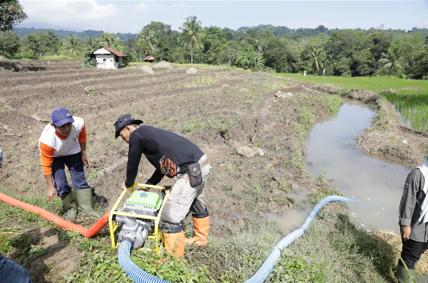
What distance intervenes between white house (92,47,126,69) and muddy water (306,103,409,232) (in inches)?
942

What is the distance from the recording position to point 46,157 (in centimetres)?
372

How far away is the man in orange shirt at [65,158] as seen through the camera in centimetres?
364

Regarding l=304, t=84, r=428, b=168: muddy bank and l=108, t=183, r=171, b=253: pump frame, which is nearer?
l=108, t=183, r=171, b=253: pump frame

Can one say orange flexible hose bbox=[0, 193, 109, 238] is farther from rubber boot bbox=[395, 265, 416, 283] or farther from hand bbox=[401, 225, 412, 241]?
rubber boot bbox=[395, 265, 416, 283]

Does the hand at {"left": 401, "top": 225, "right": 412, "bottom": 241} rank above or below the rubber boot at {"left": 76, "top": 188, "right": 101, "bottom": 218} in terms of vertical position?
above

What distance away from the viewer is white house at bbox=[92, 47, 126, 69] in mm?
31578

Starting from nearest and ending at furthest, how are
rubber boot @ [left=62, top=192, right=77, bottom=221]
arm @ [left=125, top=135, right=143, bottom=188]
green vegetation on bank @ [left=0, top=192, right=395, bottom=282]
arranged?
1. green vegetation on bank @ [left=0, top=192, right=395, bottom=282]
2. arm @ [left=125, top=135, right=143, bottom=188]
3. rubber boot @ [left=62, top=192, right=77, bottom=221]

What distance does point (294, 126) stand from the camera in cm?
1199

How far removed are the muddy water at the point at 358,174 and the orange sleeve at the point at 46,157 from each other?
15.9ft

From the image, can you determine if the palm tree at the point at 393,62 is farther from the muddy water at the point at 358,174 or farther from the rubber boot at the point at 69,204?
the rubber boot at the point at 69,204

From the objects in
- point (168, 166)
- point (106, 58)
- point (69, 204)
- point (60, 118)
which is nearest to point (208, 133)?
point (69, 204)

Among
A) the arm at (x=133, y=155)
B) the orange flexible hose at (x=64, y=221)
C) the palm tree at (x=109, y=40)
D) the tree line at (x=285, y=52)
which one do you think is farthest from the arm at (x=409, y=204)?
the tree line at (x=285, y=52)

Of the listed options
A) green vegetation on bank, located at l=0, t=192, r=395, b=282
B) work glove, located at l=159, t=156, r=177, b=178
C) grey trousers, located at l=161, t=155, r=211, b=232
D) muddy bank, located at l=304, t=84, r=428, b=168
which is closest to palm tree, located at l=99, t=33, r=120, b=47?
muddy bank, located at l=304, t=84, r=428, b=168

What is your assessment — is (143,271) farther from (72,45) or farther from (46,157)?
(72,45)
